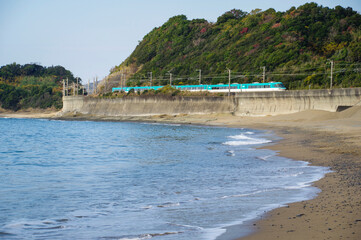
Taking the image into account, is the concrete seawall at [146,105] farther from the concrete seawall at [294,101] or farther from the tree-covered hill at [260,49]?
the tree-covered hill at [260,49]

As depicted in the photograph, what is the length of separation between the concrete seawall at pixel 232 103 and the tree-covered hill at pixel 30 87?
1412 inches

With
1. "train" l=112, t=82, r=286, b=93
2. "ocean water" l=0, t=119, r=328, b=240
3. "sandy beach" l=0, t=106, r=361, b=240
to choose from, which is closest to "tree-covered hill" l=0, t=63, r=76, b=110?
"train" l=112, t=82, r=286, b=93

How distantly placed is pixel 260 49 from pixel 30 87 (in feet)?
274

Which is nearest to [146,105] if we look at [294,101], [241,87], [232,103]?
[241,87]

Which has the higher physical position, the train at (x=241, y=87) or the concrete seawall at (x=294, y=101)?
the train at (x=241, y=87)

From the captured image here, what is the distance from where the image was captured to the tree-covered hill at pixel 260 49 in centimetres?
6738

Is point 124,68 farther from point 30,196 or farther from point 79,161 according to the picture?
point 30,196

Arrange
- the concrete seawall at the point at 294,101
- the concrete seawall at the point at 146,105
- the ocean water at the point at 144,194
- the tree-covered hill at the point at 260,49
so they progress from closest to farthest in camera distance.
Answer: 1. the ocean water at the point at 144,194
2. the concrete seawall at the point at 294,101
3. the concrete seawall at the point at 146,105
4. the tree-covered hill at the point at 260,49

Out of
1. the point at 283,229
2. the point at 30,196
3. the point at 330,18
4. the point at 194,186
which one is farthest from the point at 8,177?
the point at 330,18

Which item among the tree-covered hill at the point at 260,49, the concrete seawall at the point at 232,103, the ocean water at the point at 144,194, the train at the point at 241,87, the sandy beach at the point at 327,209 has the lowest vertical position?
the ocean water at the point at 144,194

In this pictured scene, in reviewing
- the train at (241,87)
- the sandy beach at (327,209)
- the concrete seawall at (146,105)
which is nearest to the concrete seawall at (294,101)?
the concrete seawall at (146,105)

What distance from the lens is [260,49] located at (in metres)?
84.7

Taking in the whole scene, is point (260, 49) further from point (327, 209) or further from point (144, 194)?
point (327, 209)

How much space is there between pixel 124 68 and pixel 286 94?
76.5 metres
